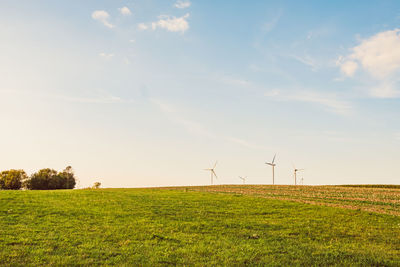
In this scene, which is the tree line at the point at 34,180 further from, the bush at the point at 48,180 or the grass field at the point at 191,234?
the grass field at the point at 191,234

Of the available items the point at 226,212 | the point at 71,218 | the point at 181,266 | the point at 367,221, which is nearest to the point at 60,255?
the point at 181,266

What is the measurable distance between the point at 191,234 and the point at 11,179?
3791 inches

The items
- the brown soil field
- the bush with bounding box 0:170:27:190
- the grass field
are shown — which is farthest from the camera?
the bush with bounding box 0:170:27:190

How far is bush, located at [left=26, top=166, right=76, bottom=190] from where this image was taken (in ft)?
327

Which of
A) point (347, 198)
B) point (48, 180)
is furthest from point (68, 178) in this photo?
point (347, 198)

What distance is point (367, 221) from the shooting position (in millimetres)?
25641

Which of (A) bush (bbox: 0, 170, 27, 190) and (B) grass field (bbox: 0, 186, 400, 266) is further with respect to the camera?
(A) bush (bbox: 0, 170, 27, 190)

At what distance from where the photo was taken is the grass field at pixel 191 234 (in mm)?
14336

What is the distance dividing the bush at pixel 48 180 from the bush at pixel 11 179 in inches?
103

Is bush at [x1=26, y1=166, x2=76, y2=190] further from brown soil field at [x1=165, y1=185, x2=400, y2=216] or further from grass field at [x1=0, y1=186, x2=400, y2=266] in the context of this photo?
grass field at [x1=0, y1=186, x2=400, y2=266]

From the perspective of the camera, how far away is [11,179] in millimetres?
96375

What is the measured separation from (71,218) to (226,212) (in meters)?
12.7

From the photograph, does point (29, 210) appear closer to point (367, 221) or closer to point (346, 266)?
point (346, 266)

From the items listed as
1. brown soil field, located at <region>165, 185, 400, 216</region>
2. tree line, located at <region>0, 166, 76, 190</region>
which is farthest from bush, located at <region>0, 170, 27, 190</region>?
brown soil field, located at <region>165, 185, 400, 216</region>
